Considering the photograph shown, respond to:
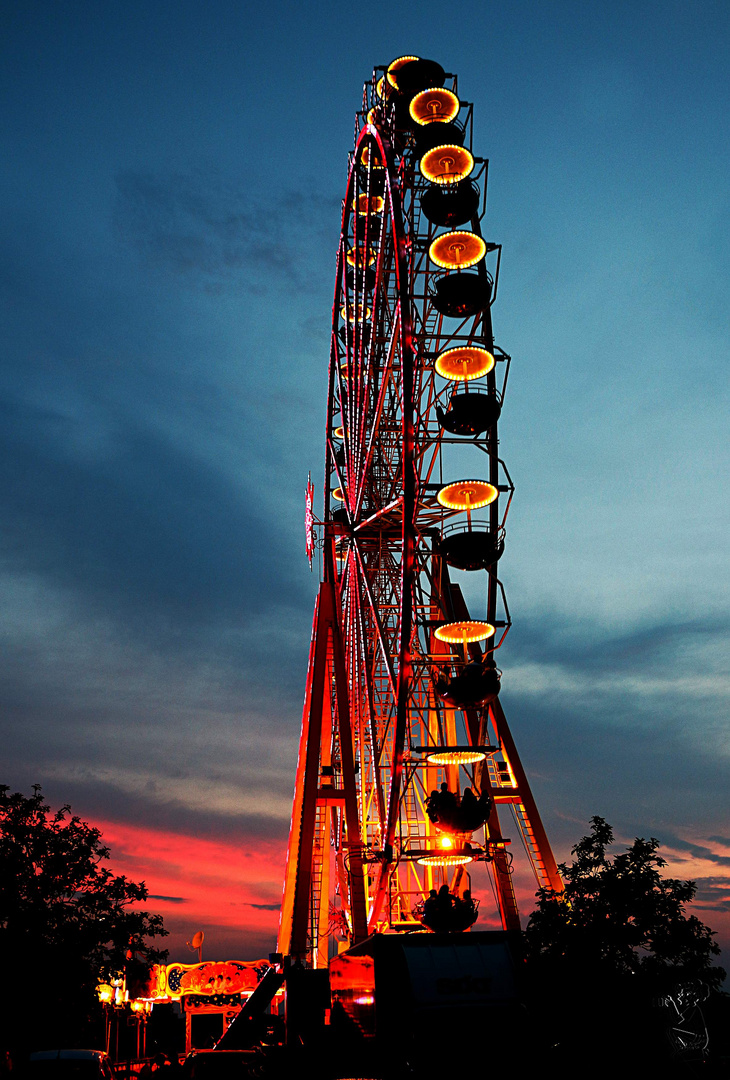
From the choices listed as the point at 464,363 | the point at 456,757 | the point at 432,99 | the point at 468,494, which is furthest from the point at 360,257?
the point at 456,757

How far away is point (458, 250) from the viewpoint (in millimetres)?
17156

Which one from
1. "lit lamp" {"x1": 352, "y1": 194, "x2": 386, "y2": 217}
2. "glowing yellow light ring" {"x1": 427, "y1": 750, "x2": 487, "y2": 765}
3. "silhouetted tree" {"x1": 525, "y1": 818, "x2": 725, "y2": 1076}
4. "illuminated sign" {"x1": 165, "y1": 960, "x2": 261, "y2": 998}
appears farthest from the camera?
"illuminated sign" {"x1": 165, "y1": 960, "x2": 261, "y2": 998}

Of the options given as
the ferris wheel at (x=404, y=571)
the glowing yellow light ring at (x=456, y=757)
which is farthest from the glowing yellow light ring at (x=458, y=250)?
the glowing yellow light ring at (x=456, y=757)

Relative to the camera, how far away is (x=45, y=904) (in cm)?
2138

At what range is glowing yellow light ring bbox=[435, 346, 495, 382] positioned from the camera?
1678 centimetres

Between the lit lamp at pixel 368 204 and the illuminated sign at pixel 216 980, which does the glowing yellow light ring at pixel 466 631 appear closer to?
the lit lamp at pixel 368 204

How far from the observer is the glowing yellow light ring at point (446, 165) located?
18.0 m

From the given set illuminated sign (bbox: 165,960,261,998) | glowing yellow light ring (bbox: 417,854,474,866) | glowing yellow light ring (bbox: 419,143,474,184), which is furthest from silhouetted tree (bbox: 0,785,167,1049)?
glowing yellow light ring (bbox: 419,143,474,184)

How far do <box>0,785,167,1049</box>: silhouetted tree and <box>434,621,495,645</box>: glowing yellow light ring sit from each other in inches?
464

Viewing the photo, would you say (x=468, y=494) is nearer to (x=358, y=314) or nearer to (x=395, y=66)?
(x=358, y=314)

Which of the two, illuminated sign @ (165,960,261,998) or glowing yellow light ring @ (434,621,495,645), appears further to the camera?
illuminated sign @ (165,960,261,998)

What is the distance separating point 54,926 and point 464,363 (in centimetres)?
1657

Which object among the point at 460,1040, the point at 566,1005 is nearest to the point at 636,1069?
the point at 566,1005

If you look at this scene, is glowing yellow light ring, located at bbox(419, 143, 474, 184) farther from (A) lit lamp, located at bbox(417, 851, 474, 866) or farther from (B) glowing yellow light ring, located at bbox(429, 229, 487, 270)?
(A) lit lamp, located at bbox(417, 851, 474, 866)
